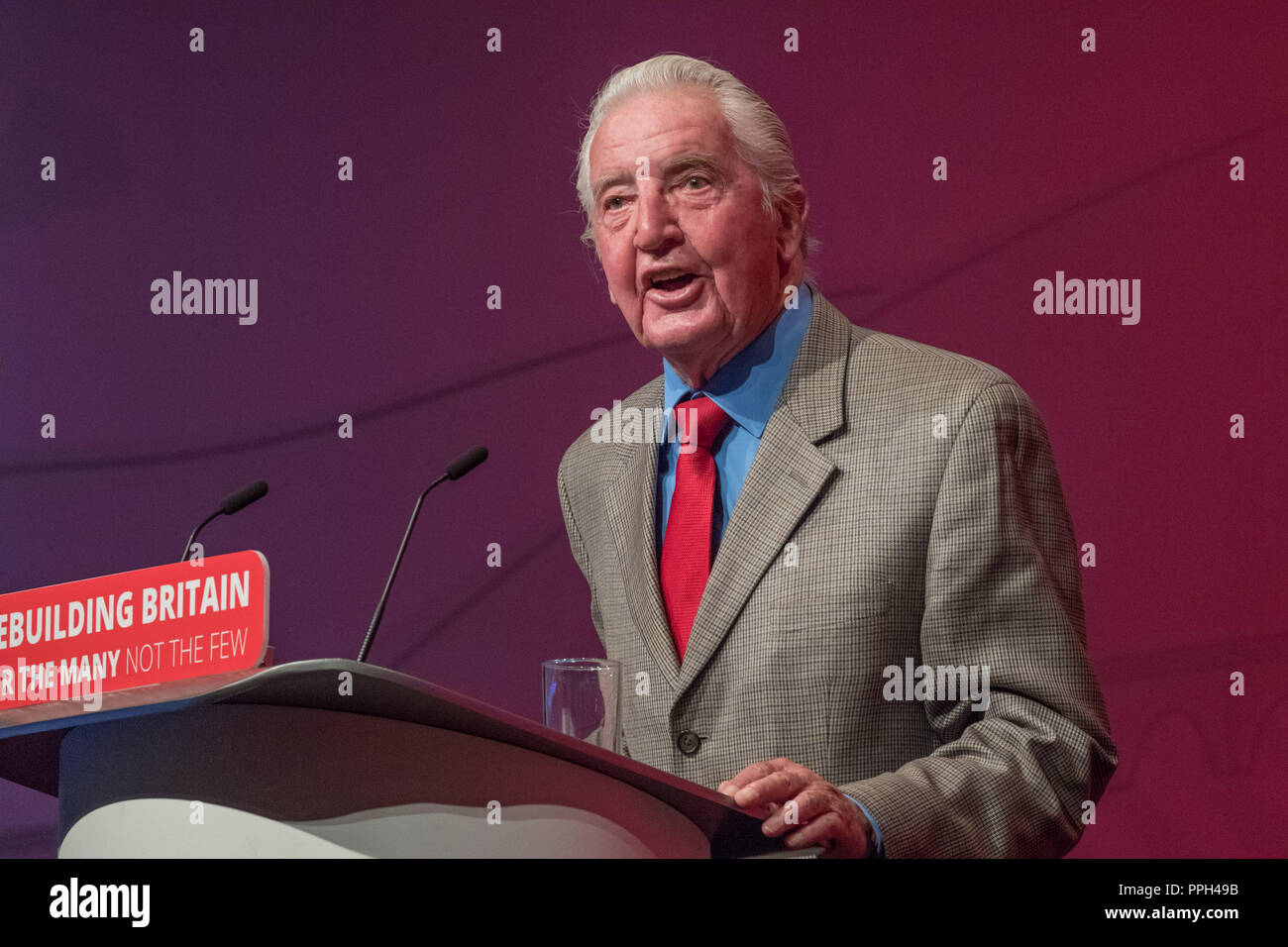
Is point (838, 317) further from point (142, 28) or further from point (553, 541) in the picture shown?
point (142, 28)

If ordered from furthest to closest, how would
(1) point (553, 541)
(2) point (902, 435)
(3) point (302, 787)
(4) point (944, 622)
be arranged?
(1) point (553, 541), (2) point (902, 435), (4) point (944, 622), (3) point (302, 787)

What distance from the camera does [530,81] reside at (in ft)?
10.8

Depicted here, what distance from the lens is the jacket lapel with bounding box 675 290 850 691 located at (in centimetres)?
170

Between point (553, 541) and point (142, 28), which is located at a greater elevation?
point (142, 28)

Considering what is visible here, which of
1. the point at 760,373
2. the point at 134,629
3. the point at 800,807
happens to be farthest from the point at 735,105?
the point at 134,629

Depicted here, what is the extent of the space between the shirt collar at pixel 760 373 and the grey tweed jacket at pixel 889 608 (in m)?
0.07

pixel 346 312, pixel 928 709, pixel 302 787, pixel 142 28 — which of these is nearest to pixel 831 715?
pixel 928 709

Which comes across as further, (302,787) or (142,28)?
(142,28)

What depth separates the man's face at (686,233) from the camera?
6.30 ft

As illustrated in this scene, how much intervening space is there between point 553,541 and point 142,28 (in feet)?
5.52

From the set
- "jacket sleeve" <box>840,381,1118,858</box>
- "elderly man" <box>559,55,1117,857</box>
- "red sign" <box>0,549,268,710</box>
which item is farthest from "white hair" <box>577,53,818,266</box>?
"red sign" <box>0,549,268,710</box>

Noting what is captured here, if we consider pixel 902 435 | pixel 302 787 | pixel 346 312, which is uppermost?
pixel 346 312

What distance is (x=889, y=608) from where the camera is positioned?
65.6 inches

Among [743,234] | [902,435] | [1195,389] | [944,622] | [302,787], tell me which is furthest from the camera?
[1195,389]
